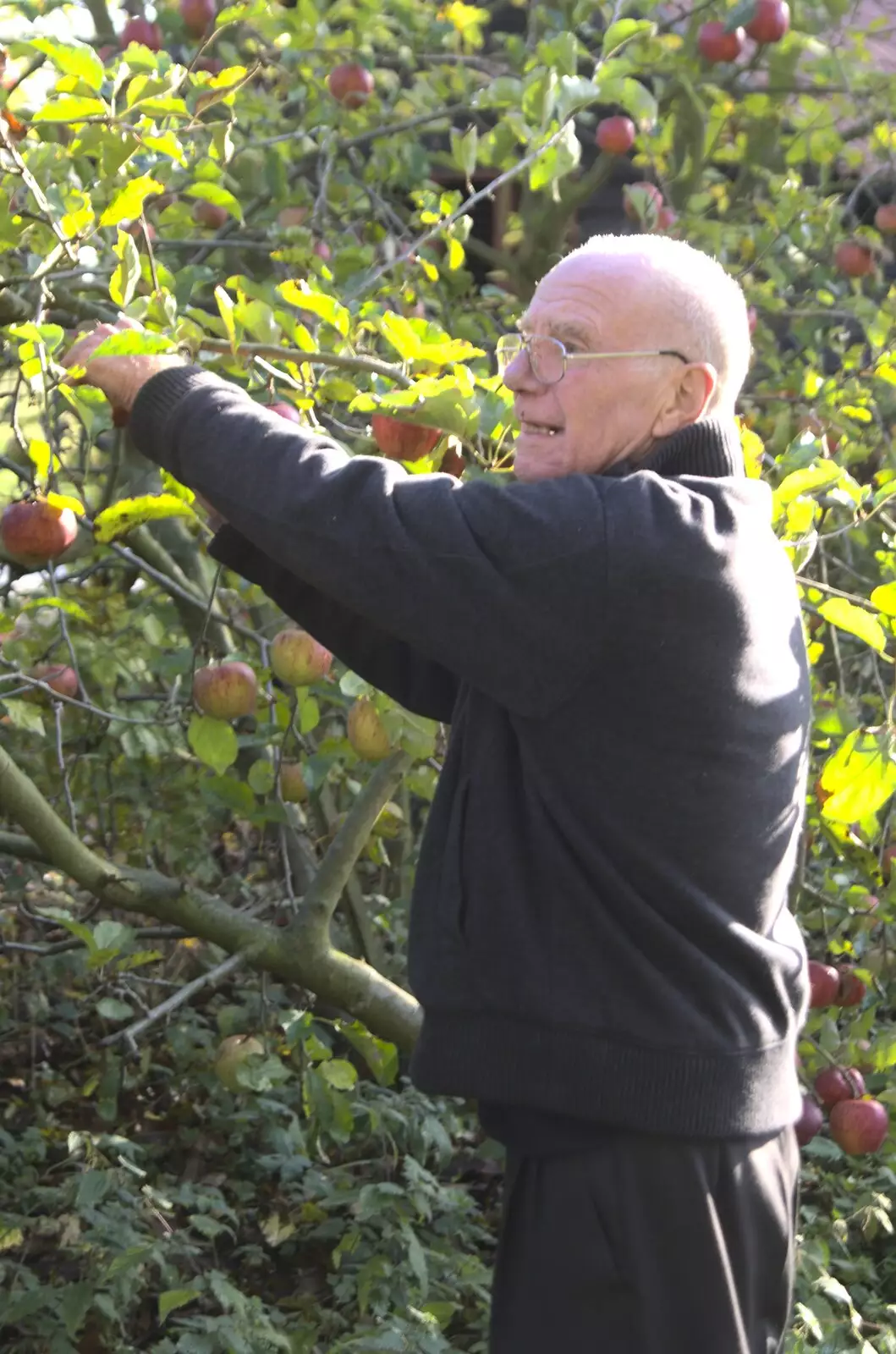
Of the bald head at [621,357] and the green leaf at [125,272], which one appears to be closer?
the bald head at [621,357]

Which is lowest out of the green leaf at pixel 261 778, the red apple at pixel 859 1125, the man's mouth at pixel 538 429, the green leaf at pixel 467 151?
the red apple at pixel 859 1125

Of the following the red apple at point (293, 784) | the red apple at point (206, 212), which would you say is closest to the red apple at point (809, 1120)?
the red apple at point (293, 784)

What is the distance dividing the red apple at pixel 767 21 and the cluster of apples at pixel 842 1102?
2259 mm

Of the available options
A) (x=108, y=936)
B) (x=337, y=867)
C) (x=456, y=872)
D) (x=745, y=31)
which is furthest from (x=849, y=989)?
(x=745, y=31)

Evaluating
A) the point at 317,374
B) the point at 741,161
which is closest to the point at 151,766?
the point at 317,374

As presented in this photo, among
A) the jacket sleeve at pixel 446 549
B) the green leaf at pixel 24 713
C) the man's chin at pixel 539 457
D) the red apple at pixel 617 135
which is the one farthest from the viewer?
the red apple at pixel 617 135

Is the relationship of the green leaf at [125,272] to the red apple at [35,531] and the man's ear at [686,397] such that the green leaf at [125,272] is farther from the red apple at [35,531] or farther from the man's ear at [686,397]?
the man's ear at [686,397]

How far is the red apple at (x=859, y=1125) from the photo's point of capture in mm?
2957

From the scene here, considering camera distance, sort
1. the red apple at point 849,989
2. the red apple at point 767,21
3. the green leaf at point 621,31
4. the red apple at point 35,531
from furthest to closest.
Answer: the red apple at point 767,21 → the red apple at point 849,989 → the green leaf at point 621,31 → the red apple at point 35,531

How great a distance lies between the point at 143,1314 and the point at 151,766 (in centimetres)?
107

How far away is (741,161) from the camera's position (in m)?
4.62

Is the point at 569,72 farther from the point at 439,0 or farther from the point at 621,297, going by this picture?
the point at 439,0

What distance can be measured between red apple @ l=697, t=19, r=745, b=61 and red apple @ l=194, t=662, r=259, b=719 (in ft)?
7.85

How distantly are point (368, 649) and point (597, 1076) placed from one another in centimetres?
61
